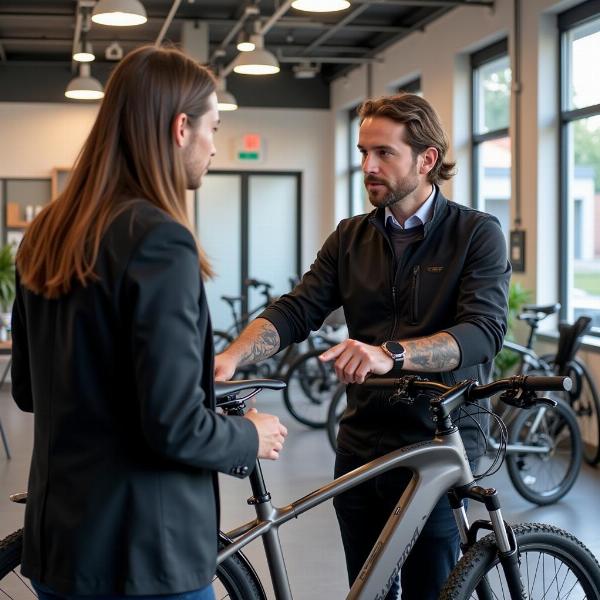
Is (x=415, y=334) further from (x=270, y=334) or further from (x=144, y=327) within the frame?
(x=144, y=327)

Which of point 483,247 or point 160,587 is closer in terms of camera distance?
point 160,587

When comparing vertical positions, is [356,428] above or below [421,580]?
above

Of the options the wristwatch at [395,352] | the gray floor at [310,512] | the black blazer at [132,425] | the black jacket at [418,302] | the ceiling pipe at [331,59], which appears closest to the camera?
the black blazer at [132,425]

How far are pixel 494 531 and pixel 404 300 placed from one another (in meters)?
0.54

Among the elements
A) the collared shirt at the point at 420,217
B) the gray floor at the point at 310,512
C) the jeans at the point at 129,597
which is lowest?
the gray floor at the point at 310,512

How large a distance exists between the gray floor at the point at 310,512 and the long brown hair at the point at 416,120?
74.9 inches

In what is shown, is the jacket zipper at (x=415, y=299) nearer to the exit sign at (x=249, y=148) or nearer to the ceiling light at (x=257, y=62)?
the ceiling light at (x=257, y=62)

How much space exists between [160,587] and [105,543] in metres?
0.10

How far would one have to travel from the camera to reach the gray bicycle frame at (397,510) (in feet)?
6.74

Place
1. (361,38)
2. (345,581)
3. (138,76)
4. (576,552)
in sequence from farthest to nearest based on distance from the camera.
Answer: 1. (361,38)
2. (345,581)
3. (576,552)
4. (138,76)

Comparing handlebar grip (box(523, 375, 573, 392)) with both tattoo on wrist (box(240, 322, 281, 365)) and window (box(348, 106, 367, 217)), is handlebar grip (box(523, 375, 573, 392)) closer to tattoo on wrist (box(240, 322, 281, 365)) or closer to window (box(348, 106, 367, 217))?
tattoo on wrist (box(240, 322, 281, 365))

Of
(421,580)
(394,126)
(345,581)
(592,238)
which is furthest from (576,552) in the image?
(592,238)

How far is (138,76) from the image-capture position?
1540 millimetres

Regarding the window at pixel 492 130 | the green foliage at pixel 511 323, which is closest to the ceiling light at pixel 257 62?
the window at pixel 492 130
